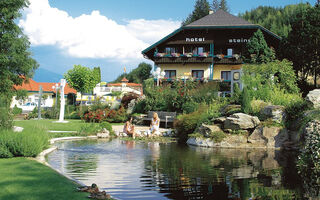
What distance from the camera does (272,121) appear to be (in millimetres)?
16516

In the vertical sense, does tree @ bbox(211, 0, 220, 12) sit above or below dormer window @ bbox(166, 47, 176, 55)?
above

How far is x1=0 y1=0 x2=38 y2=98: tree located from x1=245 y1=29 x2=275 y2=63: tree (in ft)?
66.5

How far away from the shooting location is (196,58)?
1489 inches

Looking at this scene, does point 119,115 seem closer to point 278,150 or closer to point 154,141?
point 154,141

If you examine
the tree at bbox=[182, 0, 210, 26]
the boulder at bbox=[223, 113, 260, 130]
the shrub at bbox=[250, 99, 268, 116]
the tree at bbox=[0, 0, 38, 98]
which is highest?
the tree at bbox=[182, 0, 210, 26]

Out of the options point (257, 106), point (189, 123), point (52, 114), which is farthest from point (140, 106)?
point (257, 106)

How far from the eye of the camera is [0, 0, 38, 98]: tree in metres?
23.4

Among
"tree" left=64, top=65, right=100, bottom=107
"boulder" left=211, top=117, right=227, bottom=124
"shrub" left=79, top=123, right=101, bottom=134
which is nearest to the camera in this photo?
"boulder" left=211, top=117, right=227, bottom=124

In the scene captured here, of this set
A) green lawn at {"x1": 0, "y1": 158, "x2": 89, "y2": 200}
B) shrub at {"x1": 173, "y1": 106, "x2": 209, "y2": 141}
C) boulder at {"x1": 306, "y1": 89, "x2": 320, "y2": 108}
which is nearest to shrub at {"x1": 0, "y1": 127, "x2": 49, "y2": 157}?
green lawn at {"x1": 0, "y1": 158, "x2": 89, "y2": 200}

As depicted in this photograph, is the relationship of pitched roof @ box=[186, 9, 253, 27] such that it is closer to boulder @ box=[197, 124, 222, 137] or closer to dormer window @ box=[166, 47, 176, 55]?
dormer window @ box=[166, 47, 176, 55]

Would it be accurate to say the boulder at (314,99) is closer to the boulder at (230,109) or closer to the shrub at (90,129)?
the boulder at (230,109)

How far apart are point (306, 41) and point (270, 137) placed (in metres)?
16.8

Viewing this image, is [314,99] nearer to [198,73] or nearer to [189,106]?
[189,106]

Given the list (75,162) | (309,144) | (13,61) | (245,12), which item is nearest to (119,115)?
(13,61)
